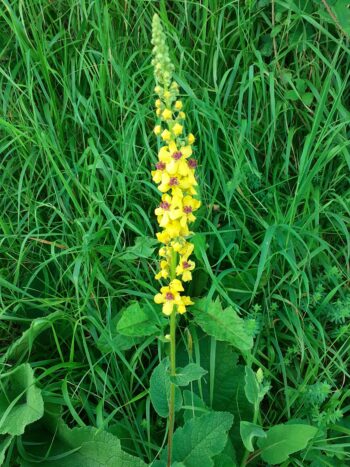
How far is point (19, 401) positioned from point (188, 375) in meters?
0.85

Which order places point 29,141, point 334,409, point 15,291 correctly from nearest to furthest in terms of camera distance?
1. point 334,409
2. point 15,291
3. point 29,141

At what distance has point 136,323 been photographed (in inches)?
82.6

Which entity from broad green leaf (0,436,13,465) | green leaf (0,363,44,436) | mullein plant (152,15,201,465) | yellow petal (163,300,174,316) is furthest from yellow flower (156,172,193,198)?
broad green leaf (0,436,13,465)

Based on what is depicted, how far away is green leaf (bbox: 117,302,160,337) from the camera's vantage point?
6.80ft

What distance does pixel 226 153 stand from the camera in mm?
2469

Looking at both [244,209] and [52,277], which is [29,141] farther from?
[244,209]

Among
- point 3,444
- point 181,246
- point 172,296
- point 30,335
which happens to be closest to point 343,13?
point 181,246

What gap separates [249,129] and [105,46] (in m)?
0.82

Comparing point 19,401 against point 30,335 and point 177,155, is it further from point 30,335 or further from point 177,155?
point 177,155

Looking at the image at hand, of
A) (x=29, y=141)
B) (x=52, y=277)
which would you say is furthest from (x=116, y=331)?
(x=29, y=141)

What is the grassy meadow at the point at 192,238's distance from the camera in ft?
6.78

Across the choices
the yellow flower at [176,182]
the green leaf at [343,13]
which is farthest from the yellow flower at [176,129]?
the green leaf at [343,13]

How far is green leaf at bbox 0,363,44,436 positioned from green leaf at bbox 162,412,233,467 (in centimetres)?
52

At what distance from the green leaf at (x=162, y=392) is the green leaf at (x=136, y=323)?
0.22 m
